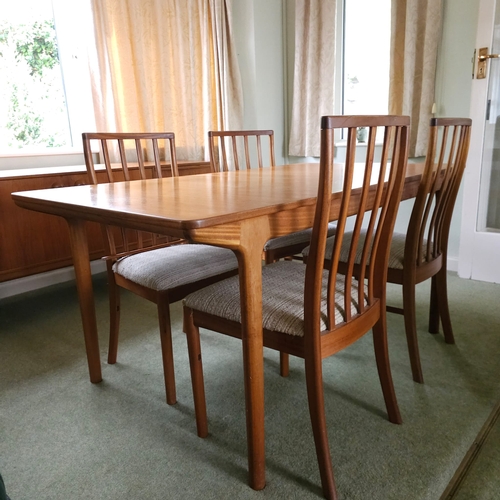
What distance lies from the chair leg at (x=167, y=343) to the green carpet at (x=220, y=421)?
56 millimetres

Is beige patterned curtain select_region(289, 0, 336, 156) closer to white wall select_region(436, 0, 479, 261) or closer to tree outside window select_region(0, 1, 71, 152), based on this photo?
white wall select_region(436, 0, 479, 261)

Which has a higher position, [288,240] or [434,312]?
[288,240]

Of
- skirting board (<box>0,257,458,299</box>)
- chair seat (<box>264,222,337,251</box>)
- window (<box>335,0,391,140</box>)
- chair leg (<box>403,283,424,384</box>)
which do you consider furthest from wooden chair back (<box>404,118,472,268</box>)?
window (<box>335,0,391,140</box>)

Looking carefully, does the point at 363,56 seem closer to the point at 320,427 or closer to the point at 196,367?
the point at 196,367

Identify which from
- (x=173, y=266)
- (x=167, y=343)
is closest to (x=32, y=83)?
(x=173, y=266)

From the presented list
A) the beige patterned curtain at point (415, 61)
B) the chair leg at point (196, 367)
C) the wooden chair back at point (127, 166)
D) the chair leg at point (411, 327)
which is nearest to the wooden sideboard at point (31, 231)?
the wooden chair back at point (127, 166)

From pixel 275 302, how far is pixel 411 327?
683mm

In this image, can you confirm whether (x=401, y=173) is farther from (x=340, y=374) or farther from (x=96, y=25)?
(x=96, y=25)

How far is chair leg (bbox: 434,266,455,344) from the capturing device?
1829 mm

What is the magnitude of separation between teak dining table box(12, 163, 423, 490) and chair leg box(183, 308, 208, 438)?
9.1 inches

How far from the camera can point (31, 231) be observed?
221 centimetres

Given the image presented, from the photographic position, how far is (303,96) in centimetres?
333

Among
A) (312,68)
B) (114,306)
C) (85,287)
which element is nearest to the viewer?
(85,287)

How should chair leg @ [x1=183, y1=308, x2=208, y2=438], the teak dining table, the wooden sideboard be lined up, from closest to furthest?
the teak dining table < chair leg @ [x1=183, y1=308, x2=208, y2=438] < the wooden sideboard
